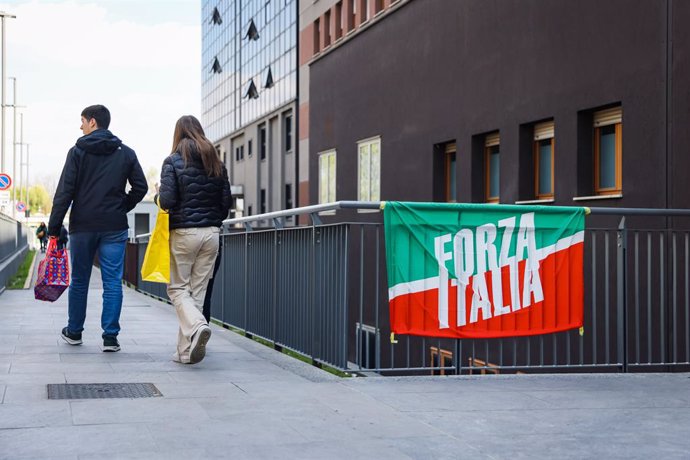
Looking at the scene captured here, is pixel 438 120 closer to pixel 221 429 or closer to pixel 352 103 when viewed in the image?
pixel 352 103

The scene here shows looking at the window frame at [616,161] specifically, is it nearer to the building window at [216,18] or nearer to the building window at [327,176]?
the building window at [327,176]

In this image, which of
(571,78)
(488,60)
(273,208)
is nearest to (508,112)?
(488,60)

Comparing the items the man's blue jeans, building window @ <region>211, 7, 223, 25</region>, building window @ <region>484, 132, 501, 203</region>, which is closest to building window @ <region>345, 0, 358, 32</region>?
building window @ <region>484, 132, 501, 203</region>

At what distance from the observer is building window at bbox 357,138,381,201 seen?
2634 cm

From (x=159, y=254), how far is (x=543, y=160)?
11.4 m

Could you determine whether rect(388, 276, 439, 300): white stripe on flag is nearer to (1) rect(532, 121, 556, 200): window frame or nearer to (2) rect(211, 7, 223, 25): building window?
(1) rect(532, 121, 556, 200): window frame

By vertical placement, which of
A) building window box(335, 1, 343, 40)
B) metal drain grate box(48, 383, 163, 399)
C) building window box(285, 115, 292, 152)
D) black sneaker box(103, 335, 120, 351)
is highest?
building window box(335, 1, 343, 40)

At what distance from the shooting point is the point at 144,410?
563 cm

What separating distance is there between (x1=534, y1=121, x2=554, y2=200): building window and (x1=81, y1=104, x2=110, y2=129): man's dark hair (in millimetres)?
10604

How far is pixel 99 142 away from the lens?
323 inches

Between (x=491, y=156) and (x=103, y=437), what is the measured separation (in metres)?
16.2

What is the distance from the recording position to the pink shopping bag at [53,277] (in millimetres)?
8992

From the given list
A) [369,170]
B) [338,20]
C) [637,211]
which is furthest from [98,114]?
[338,20]

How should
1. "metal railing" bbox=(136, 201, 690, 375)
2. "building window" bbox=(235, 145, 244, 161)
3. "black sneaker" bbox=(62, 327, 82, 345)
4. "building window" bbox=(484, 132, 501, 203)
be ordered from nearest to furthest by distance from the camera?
1. "metal railing" bbox=(136, 201, 690, 375)
2. "black sneaker" bbox=(62, 327, 82, 345)
3. "building window" bbox=(484, 132, 501, 203)
4. "building window" bbox=(235, 145, 244, 161)
